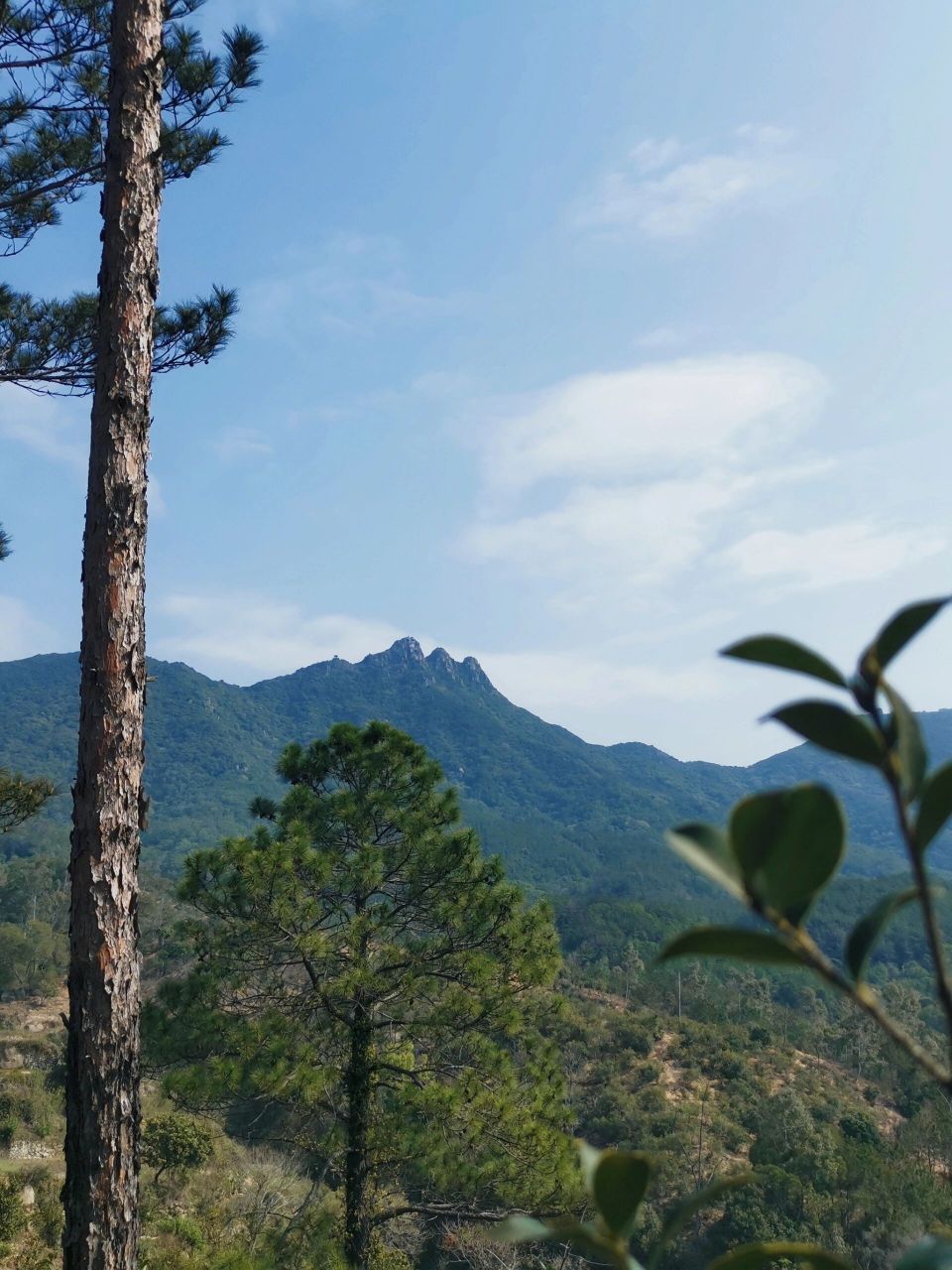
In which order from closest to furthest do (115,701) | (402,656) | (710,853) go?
(710,853)
(115,701)
(402,656)

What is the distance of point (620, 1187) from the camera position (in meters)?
0.31

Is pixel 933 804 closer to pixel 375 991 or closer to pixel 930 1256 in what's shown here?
pixel 930 1256

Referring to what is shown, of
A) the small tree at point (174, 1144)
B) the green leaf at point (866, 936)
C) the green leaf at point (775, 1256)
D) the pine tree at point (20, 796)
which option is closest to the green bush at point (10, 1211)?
the small tree at point (174, 1144)

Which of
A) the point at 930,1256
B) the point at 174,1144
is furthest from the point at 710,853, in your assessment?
the point at 174,1144

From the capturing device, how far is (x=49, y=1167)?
44.0 ft

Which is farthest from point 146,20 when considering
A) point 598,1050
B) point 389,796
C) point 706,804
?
point 706,804

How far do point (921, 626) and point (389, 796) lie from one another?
8.30 m

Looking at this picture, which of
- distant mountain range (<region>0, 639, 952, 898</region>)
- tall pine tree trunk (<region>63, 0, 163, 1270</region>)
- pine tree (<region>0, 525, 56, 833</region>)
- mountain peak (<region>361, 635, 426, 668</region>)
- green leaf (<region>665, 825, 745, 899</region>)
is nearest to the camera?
green leaf (<region>665, 825, 745, 899</region>)

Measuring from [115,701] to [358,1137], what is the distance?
575cm

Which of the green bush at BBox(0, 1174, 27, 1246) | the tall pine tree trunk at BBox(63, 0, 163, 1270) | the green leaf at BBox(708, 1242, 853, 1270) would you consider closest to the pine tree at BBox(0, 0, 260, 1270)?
the tall pine tree trunk at BBox(63, 0, 163, 1270)

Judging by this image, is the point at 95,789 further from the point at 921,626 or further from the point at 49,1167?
the point at 49,1167

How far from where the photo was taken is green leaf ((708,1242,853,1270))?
312mm

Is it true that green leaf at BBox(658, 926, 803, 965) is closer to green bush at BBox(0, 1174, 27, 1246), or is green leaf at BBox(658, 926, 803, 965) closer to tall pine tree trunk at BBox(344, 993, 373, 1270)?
tall pine tree trunk at BBox(344, 993, 373, 1270)

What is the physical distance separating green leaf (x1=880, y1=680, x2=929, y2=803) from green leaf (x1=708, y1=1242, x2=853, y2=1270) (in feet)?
0.46
